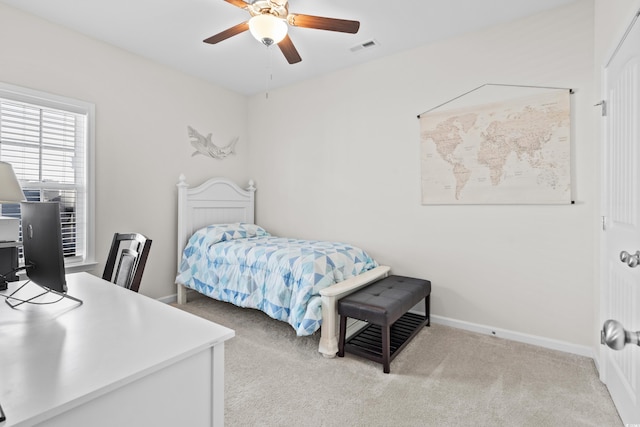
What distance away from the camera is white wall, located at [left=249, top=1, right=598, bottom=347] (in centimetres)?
243

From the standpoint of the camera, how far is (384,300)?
7.73 ft

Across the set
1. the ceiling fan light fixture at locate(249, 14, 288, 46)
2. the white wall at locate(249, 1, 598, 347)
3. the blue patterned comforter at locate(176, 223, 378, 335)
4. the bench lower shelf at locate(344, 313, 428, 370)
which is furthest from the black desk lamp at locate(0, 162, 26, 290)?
the white wall at locate(249, 1, 598, 347)

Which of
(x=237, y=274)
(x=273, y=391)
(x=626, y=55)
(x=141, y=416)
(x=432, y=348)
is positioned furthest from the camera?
(x=237, y=274)

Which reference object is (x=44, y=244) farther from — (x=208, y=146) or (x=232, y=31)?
(x=208, y=146)

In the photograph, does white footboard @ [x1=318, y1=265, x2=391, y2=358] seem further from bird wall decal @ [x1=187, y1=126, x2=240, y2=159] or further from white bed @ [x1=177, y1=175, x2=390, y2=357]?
bird wall decal @ [x1=187, y1=126, x2=240, y2=159]

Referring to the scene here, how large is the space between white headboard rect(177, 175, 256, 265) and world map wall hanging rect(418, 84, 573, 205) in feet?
7.72

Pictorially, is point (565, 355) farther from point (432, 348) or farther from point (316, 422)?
point (316, 422)

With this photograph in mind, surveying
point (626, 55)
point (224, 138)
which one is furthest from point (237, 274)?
point (626, 55)

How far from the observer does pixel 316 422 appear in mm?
1688

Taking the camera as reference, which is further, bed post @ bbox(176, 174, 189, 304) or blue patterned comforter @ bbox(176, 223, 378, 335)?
bed post @ bbox(176, 174, 189, 304)

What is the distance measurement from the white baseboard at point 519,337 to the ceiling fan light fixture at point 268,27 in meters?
2.68

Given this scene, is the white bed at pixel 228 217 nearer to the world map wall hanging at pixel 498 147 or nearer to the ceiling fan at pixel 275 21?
the world map wall hanging at pixel 498 147

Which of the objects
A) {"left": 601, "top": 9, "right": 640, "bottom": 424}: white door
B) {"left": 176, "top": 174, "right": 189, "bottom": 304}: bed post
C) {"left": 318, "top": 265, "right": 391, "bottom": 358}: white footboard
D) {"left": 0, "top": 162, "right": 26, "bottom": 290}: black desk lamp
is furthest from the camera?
{"left": 176, "top": 174, "right": 189, "bottom": 304}: bed post

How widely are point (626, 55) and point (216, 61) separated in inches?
130
